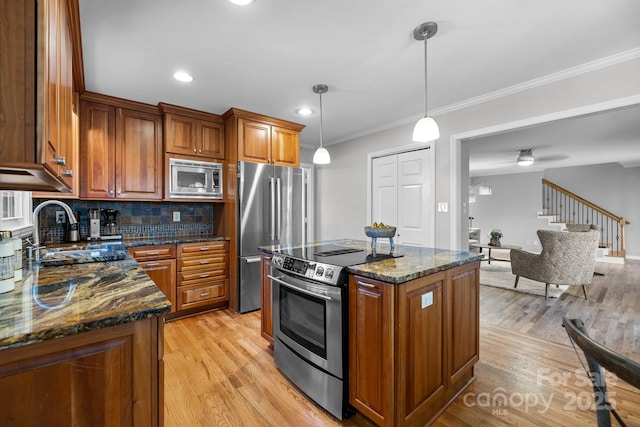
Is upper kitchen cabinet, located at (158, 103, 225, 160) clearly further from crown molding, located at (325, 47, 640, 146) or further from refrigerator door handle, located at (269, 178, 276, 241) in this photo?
crown molding, located at (325, 47, 640, 146)

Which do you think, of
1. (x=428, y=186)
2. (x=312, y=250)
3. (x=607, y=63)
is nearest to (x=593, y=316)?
(x=428, y=186)

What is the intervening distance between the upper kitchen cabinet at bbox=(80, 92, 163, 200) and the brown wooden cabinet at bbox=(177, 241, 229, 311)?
787mm

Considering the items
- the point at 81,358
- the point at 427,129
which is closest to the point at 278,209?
the point at 427,129

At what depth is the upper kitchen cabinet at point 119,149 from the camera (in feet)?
9.62

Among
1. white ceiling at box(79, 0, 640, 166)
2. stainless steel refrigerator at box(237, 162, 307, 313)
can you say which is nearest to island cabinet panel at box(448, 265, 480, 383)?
white ceiling at box(79, 0, 640, 166)

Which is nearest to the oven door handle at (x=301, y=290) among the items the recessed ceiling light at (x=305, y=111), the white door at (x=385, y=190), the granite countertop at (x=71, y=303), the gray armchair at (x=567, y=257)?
the granite countertop at (x=71, y=303)

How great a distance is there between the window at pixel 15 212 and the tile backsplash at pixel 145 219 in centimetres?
65

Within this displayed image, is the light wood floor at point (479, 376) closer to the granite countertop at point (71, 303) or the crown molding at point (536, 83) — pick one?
the granite countertop at point (71, 303)

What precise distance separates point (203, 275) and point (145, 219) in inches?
40.0

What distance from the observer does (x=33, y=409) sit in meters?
0.83

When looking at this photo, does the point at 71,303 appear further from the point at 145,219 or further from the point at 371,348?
the point at 145,219

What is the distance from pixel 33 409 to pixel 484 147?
6.27 m

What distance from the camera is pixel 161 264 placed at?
3.09 metres

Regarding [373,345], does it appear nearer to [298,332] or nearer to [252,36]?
[298,332]
